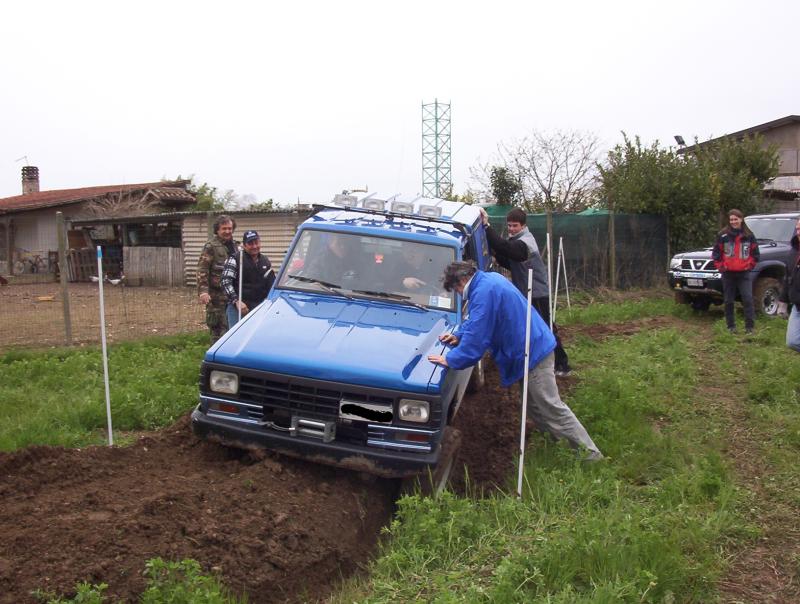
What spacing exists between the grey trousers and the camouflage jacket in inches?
160

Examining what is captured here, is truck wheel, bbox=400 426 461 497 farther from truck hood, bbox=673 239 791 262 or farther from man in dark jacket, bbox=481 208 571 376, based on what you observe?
truck hood, bbox=673 239 791 262

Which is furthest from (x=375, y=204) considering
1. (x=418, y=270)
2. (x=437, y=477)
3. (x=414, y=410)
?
(x=437, y=477)

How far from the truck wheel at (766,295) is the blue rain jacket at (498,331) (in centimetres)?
888

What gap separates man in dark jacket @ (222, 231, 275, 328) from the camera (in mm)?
8227

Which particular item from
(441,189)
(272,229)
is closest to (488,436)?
(272,229)

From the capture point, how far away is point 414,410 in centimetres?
493

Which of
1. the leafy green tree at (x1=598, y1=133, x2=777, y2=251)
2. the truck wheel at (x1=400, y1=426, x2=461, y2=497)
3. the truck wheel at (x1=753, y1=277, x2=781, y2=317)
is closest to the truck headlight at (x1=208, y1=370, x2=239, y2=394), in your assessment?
the truck wheel at (x1=400, y1=426, x2=461, y2=497)

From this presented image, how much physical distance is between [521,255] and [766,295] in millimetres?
7426

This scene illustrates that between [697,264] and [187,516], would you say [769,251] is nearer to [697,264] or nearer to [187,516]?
[697,264]

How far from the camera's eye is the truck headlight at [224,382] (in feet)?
17.0

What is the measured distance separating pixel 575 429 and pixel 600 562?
79.1 inches

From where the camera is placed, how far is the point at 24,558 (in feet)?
12.5

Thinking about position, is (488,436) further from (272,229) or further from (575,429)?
(272,229)

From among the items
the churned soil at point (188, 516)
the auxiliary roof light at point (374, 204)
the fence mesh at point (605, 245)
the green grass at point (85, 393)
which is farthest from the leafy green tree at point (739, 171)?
the churned soil at point (188, 516)
